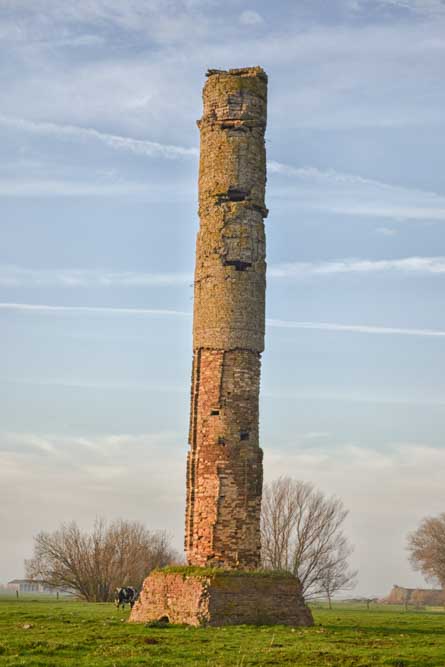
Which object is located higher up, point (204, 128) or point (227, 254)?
point (204, 128)

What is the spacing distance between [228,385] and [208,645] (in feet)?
25.0

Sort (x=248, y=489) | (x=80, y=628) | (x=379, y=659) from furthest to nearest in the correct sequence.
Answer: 1. (x=248, y=489)
2. (x=80, y=628)
3. (x=379, y=659)

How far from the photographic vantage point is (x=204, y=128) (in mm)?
25000

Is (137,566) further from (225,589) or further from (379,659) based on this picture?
(379,659)

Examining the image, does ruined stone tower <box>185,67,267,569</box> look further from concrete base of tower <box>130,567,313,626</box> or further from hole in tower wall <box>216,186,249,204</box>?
concrete base of tower <box>130,567,313,626</box>

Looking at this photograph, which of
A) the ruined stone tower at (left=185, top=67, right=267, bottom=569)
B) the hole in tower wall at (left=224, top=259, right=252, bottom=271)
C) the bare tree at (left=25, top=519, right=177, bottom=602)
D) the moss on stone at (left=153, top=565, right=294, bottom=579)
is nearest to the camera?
the moss on stone at (left=153, top=565, right=294, bottom=579)

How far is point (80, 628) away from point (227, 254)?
9027mm

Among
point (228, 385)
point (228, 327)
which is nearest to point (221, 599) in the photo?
point (228, 385)

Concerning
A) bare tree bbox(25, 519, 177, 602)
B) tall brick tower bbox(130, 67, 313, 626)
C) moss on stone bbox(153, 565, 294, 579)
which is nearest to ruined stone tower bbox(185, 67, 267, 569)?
tall brick tower bbox(130, 67, 313, 626)

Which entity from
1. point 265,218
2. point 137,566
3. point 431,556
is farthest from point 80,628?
point 431,556

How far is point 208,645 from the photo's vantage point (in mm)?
17156

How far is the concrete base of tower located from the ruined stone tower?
911 millimetres

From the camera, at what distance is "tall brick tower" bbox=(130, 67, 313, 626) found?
2184cm

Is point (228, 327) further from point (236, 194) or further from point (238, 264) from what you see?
point (236, 194)
